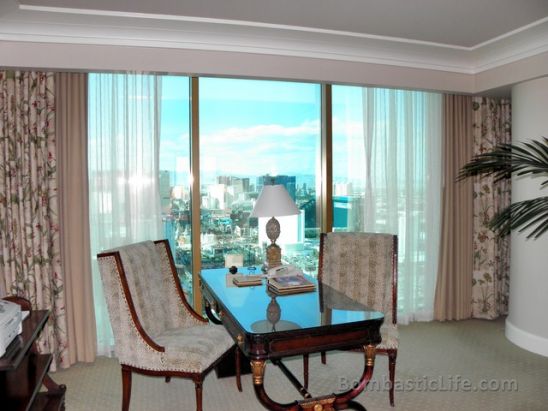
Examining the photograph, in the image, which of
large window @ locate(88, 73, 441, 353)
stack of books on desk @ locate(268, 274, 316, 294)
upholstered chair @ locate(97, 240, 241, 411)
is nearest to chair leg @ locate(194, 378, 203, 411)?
upholstered chair @ locate(97, 240, 241, 411)

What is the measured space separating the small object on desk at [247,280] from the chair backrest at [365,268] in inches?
23.2

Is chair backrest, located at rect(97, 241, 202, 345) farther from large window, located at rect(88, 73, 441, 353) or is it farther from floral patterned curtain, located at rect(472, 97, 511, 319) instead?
floral patterned curtain, located at rect(472, 97, 511, 319)

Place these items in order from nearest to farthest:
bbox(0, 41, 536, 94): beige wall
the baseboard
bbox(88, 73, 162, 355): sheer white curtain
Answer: bbox(0, 41, 536, 94): beige wall, bbox(88, 73, 162, 355): sheer white curtain, the baseboard

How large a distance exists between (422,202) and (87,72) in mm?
3295

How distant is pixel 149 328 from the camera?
2.77 meters

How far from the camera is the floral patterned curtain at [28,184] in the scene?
340cm

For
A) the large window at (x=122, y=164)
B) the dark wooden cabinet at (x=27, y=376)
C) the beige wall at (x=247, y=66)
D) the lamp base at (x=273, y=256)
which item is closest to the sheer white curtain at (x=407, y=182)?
the beige wall at (x=247, y=66)

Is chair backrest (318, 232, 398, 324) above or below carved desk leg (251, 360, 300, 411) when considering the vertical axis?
above

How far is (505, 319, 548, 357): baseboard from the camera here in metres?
3.75

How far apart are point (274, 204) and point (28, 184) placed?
1909 mm

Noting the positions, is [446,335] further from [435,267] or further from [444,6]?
[444,6]

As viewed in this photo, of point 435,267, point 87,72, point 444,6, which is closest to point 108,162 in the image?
point 87,72

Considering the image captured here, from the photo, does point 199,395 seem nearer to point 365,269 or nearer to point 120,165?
point 365,269

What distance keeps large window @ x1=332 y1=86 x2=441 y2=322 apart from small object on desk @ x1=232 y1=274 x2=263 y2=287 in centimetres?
156
